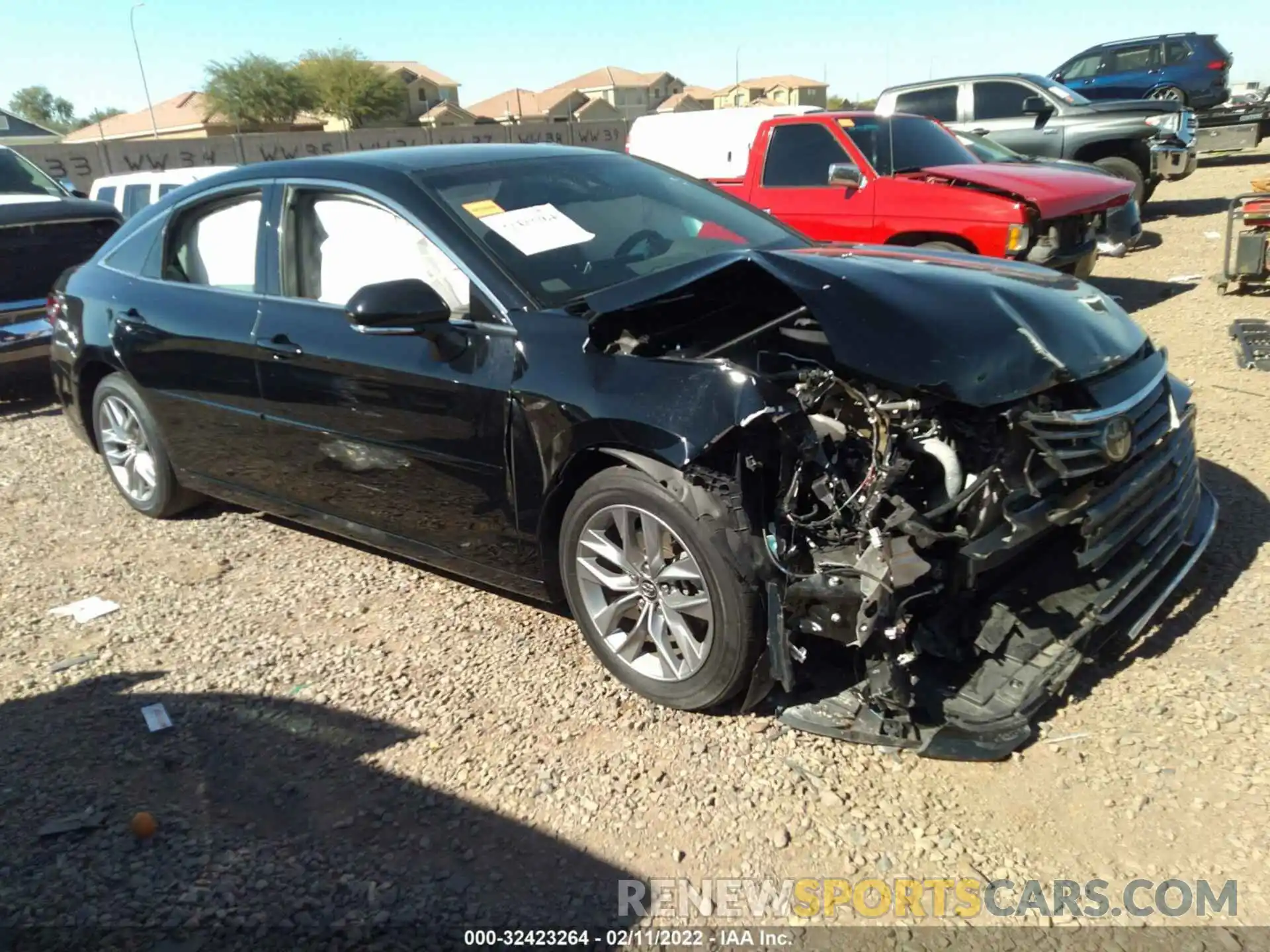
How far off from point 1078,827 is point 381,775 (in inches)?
79.1

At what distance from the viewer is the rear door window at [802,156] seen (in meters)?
8.59

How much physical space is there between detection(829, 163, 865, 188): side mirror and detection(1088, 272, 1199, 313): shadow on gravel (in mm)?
2536

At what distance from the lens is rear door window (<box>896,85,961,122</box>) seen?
13312mm

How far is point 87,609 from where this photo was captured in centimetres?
443

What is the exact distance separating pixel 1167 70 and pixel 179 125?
5916 cm

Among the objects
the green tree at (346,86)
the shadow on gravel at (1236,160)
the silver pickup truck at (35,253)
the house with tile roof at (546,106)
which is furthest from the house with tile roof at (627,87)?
the silver pickup truck at (35,253)

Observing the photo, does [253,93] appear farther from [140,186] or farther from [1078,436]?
[1078,436]

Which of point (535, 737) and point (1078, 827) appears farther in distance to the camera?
point (535, 737)

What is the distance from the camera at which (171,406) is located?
483cm

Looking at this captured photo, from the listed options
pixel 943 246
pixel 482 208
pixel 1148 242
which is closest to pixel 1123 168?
pixel 1148 242

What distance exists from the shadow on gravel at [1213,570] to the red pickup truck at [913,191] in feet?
11.1

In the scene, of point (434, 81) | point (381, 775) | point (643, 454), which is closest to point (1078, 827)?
point (643, 454)

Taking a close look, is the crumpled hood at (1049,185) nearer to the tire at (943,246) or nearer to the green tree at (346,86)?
the tire at (943,246)

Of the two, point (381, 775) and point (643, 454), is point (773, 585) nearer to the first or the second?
point (643, 454)
